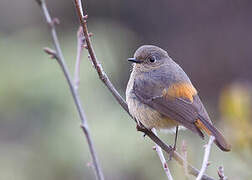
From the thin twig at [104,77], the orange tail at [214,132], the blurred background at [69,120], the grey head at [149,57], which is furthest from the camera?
the blurred background at [69,120]

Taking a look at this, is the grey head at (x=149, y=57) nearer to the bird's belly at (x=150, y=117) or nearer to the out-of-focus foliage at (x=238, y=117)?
the bird's belly at (x=150, y=117)

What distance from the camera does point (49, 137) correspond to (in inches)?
246

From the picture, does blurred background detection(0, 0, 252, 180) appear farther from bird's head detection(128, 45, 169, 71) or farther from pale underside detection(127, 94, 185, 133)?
bird's head detection(128, 45, 169, 71)

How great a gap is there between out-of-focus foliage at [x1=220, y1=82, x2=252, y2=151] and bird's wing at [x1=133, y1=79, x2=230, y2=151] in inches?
10.7

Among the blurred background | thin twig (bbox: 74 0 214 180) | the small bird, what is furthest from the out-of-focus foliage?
thin twig (bbox: 74 0 214 180)

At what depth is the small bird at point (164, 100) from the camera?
3.90 m

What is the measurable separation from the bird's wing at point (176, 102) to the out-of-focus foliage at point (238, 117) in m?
0.27

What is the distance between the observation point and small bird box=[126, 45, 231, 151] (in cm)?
390

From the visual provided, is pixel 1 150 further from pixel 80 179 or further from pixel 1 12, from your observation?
pixel 1 12

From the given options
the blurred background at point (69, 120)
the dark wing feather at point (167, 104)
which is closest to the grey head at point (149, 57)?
the dark wing feather at point (167, 104)

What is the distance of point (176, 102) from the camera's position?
4059 millimetres

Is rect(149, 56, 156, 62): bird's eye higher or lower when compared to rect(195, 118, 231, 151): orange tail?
higher

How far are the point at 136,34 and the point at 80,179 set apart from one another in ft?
16.3

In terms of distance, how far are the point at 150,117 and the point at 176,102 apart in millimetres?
250
